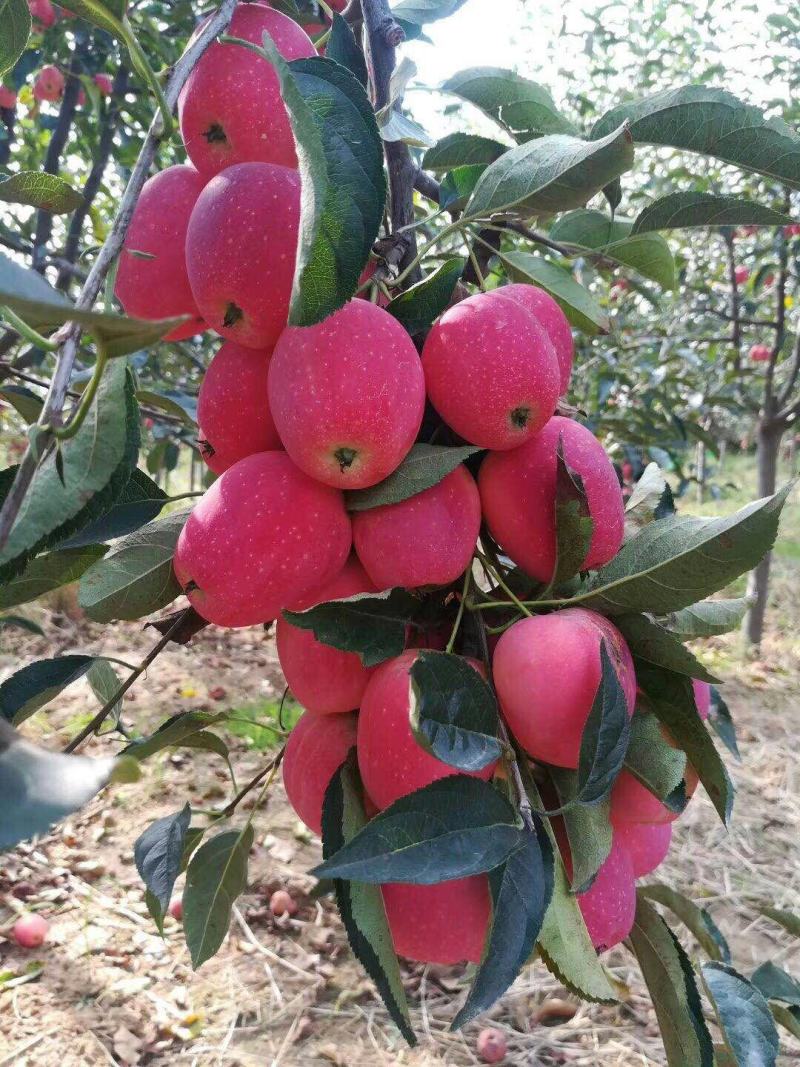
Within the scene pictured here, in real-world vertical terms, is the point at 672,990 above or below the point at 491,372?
below

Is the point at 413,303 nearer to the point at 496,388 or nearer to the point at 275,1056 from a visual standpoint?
the point at 496,388

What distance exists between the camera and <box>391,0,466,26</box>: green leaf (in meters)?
0.62

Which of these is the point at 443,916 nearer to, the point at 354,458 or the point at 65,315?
the point at 354,458

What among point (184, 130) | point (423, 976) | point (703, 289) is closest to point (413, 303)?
point (184, 130)

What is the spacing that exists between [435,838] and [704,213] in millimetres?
492

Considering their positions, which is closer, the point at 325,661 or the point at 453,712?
the point at 453,712

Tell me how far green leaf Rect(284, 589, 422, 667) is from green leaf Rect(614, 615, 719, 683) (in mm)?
164

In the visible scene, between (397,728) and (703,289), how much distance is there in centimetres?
292

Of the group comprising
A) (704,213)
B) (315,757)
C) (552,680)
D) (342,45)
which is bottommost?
(315,757)

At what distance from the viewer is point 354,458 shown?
1.53ft

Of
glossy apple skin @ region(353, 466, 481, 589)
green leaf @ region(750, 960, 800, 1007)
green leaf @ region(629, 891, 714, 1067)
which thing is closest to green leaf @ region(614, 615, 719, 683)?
glossy apple skin @ region(353, 466, 481, 589)

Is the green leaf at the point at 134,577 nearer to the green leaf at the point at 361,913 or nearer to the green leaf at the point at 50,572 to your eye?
the green leaf at the point at 50,572

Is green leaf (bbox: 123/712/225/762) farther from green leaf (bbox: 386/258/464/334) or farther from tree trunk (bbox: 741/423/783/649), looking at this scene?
tree trunk (bbox: 741/423/783/649)

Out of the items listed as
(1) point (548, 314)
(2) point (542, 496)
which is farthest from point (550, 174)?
(2) point (542, 496)
